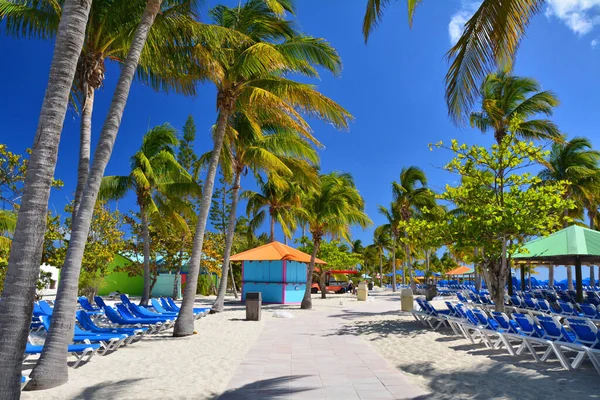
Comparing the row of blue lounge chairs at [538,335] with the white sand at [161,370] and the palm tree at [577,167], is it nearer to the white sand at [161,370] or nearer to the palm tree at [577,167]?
the white sand at [161,370]

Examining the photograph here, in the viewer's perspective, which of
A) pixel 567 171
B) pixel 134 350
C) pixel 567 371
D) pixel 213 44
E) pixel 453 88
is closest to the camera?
pixel 567 371

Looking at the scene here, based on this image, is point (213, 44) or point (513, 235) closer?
point (213, 44)

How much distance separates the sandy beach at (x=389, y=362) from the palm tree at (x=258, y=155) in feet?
22.2

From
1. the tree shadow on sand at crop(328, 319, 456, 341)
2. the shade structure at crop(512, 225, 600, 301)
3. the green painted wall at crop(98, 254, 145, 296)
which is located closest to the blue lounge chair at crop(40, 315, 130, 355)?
the tree shadow on sand at crop(328, 319, 456, 341)

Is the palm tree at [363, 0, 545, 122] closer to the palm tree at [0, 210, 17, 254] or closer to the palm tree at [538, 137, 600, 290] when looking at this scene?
the palm tree at [0, 210, 17, 254]

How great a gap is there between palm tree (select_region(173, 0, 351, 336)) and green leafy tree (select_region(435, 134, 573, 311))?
12.1 ft

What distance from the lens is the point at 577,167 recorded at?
23.8 metres

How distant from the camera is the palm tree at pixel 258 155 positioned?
1631 cm

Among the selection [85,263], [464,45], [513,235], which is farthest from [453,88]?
[85,263]

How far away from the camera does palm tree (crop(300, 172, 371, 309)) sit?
→ 20453 mm

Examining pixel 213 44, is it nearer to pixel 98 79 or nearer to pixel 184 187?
pixel 98 79

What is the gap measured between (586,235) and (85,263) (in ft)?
62.7

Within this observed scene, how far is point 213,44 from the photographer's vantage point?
9.39 meters

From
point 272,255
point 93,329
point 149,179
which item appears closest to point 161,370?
point 93,329
